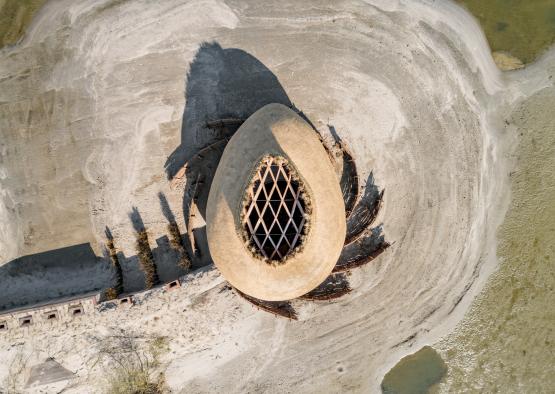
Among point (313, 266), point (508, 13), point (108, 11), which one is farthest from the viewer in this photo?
point (508, 13)

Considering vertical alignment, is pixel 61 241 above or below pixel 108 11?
below

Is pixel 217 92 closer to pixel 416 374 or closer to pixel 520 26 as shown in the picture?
pixel 520 26

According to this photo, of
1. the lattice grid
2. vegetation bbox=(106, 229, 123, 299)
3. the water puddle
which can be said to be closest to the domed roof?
the lattice grid

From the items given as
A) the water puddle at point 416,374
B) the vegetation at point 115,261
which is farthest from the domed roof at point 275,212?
the water puddle at point 416,374

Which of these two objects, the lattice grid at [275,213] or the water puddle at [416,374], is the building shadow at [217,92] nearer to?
the lattice grid at [275,213]

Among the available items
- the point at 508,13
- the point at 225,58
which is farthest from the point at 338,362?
the point at 508,13

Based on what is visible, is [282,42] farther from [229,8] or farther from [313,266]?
[313,266]

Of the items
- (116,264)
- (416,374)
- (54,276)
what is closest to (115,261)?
(116,264)
